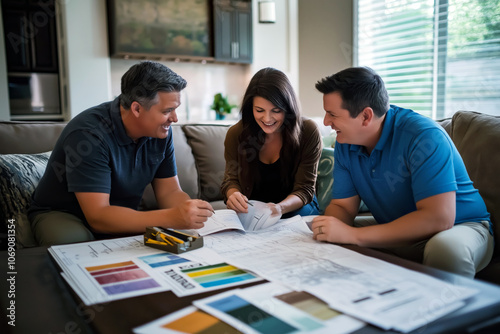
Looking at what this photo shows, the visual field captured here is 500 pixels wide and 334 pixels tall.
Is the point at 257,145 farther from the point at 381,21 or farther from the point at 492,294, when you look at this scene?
the point at 381,21

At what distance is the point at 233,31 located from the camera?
192 inches

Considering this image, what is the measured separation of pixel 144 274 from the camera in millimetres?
872

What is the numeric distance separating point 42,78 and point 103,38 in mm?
726

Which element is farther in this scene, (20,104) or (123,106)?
(20,104)

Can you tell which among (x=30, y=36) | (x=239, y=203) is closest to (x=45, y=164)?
(x=239, y=203)

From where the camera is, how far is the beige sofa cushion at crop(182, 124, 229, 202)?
233cm

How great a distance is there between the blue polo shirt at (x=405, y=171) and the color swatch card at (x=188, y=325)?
77 cm

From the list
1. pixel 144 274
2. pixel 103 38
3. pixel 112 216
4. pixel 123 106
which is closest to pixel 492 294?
pixel 144 274

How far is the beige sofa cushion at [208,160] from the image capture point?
2.33 meters

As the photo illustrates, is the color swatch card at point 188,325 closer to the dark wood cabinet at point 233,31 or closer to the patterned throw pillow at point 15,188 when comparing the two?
the patterned throw pillow at point 15,188

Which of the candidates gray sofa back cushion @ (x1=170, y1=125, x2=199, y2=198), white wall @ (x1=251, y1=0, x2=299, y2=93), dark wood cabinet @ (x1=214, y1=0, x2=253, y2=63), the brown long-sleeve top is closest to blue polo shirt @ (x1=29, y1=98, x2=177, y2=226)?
the brown long-sleeve top

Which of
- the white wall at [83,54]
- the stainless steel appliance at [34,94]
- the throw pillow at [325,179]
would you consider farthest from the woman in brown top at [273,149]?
the stainless steel appliance at [34,94]

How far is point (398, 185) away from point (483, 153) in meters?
0.46

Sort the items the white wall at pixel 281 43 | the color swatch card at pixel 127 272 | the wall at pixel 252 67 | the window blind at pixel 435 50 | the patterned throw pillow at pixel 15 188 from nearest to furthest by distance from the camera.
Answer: the color swatch card at pixel 127 272 → the patterned throw pillow at pixel 15 188 → the window blind at pixel 435 50 → the wall at pixel 252 67 → the white wall at pixel 281 43
